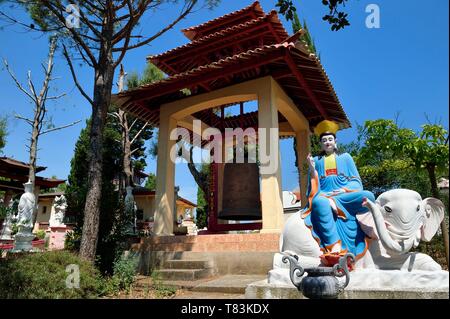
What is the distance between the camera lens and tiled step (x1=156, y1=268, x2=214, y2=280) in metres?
6.18

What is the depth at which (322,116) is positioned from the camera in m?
9.73

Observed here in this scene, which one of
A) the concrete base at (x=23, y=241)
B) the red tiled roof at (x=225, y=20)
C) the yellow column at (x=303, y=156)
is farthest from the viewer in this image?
the concrete base at (x=23, y=241)

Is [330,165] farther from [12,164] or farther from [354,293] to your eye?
[12,164]

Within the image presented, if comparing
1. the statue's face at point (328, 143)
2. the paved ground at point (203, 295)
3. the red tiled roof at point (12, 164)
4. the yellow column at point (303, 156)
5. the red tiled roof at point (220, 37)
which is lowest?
the paved ground at point (203, 295)

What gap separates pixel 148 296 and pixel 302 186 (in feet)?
18.2

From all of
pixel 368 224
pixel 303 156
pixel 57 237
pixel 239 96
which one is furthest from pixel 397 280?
pixel 57 237

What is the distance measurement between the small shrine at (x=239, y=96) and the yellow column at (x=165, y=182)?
0.08 feet

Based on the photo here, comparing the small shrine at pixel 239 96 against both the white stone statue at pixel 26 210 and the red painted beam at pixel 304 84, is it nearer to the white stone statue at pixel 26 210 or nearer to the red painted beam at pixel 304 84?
the red painted beam at pixel 304 84

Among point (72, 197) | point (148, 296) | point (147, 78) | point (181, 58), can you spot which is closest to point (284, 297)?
point (148, 296)

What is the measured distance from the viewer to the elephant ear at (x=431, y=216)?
12.2 ft

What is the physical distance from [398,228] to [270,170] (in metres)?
3.62

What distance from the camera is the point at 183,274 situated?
20.4 ft

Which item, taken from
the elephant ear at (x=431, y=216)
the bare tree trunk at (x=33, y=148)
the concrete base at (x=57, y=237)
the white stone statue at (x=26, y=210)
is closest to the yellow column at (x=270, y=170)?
the elephant ear at (x=431, y=216)

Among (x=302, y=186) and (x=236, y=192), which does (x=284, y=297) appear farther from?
(x=302, y=186)
